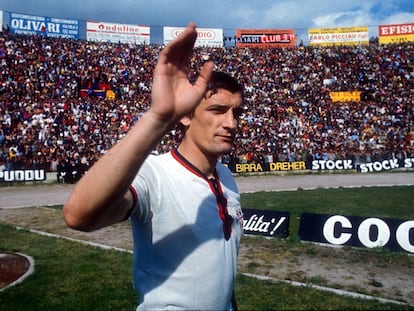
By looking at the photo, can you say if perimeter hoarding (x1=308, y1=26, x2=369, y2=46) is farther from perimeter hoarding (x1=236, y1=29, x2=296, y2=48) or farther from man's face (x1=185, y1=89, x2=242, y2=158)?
man's face (x1=185, y1=89, x2=242, y2=158)

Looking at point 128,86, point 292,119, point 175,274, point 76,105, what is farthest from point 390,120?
point 175,274

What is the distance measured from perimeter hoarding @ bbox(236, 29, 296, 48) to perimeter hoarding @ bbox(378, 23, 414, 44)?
1063 cm

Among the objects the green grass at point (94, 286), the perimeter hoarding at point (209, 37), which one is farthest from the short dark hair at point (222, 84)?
the perimeter hoarding at point (209, 37)

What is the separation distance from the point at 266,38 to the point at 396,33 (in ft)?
50.9

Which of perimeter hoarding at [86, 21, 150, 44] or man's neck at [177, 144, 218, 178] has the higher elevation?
perimeter hoarding at [86, 21, 150, 44]

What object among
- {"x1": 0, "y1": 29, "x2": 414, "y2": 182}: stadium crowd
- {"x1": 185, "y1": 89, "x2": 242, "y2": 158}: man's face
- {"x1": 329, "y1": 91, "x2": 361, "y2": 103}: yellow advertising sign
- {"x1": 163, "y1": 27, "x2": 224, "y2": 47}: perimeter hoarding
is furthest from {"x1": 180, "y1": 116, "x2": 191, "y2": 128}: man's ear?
{"x1": 163, "y1": 27, "x2": 224, "y2": 47}: perimeter hoarding

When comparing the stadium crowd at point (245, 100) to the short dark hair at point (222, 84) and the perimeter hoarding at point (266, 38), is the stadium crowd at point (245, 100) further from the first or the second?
the short dark hair at point (222, 84)

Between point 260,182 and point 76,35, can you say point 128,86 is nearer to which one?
point 76,35

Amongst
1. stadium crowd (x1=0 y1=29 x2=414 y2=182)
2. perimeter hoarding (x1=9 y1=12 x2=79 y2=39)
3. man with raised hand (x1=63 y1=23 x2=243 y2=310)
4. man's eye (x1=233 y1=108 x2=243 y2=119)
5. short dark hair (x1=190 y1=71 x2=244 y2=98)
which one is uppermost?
perimeter hoarding (x1=9 y1=12 x2=79 y2=39)

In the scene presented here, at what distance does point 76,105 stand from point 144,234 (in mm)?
30314

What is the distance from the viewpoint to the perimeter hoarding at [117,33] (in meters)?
40.3

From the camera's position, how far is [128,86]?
115ft

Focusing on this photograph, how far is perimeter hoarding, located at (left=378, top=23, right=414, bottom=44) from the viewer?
4409 centimetres

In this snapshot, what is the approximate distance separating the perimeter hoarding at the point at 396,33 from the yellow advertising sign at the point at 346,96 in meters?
13.1
